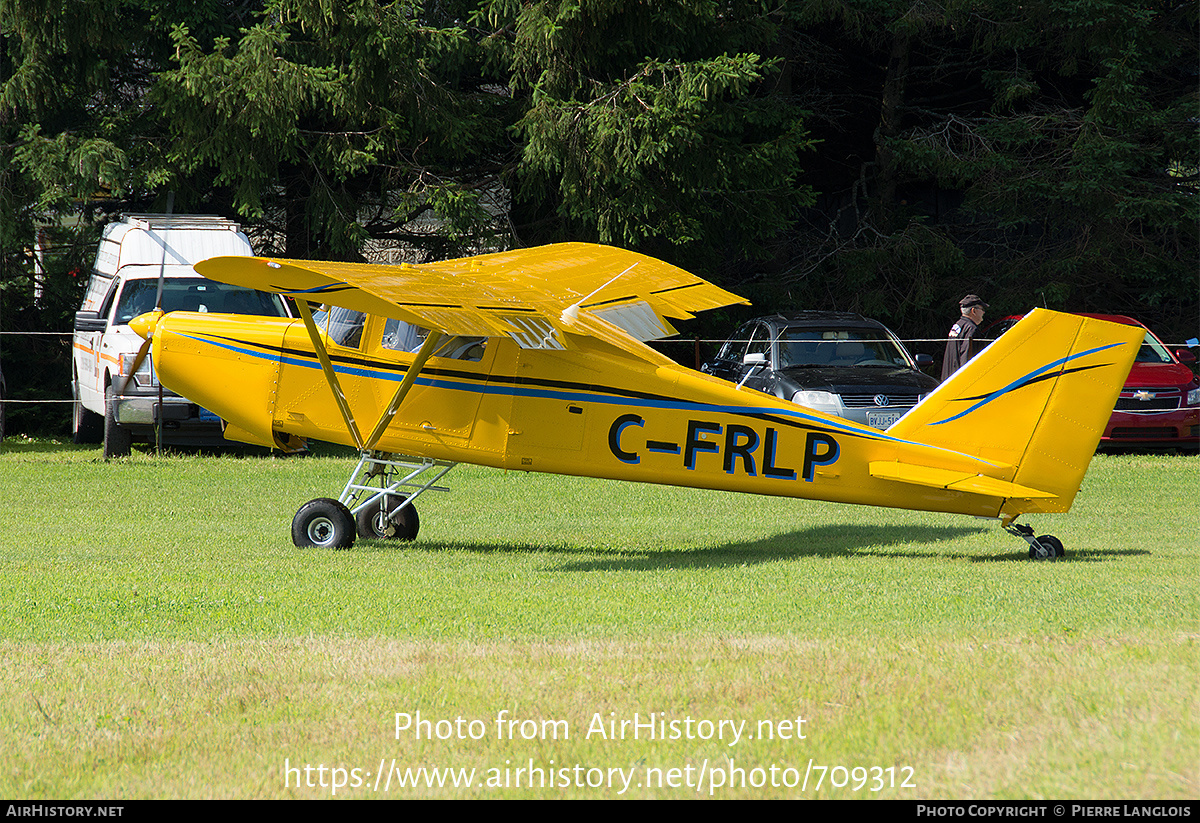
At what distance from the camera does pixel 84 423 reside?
1598 cm

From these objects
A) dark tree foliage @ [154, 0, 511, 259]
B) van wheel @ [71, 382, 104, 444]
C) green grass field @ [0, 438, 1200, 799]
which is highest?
dark tree foliage @ [154, 0, 511, 259]

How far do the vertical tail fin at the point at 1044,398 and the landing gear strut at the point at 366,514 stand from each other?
3955mm

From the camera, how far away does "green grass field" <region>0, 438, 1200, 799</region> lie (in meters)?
3.61

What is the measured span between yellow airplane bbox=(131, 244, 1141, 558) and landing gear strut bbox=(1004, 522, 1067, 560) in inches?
0.7

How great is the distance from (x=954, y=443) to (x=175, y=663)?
5.47 metres

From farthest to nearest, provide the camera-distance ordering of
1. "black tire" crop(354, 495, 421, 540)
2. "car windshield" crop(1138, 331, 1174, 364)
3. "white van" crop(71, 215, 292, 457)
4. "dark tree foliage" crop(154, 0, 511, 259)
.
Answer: "car windshield" crop(1138, 331, 1174, 364) < "dark tree foliage" crop(154, 0, 511, 259) < "white van" crop(71, 215, 292, 457) < "black tire" crop(354, 495, 421, 540)

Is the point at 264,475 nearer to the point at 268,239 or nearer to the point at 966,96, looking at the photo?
the point at 268,239

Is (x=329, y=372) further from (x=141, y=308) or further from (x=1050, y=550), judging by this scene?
(x=141, y=308)

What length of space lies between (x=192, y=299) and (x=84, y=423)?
300cm

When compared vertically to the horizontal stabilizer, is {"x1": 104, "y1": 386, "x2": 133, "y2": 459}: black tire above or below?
below

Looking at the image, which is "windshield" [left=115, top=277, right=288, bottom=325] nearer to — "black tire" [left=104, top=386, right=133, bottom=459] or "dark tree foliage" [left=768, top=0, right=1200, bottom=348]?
"black tire" [left=104, top=386, right=133, bottom=459]

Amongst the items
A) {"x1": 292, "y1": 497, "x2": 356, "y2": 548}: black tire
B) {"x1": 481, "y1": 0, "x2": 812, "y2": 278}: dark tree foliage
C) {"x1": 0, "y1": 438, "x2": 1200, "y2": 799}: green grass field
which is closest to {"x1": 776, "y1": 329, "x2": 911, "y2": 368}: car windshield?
{"x1": 481, "y1": 0, "x2": 812, "y2": 278}: dark tree foliage

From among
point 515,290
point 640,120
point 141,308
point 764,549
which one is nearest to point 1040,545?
point 764,549

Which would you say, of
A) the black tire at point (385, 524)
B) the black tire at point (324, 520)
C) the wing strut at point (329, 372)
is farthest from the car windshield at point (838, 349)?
the black tire at point (324, 520)
